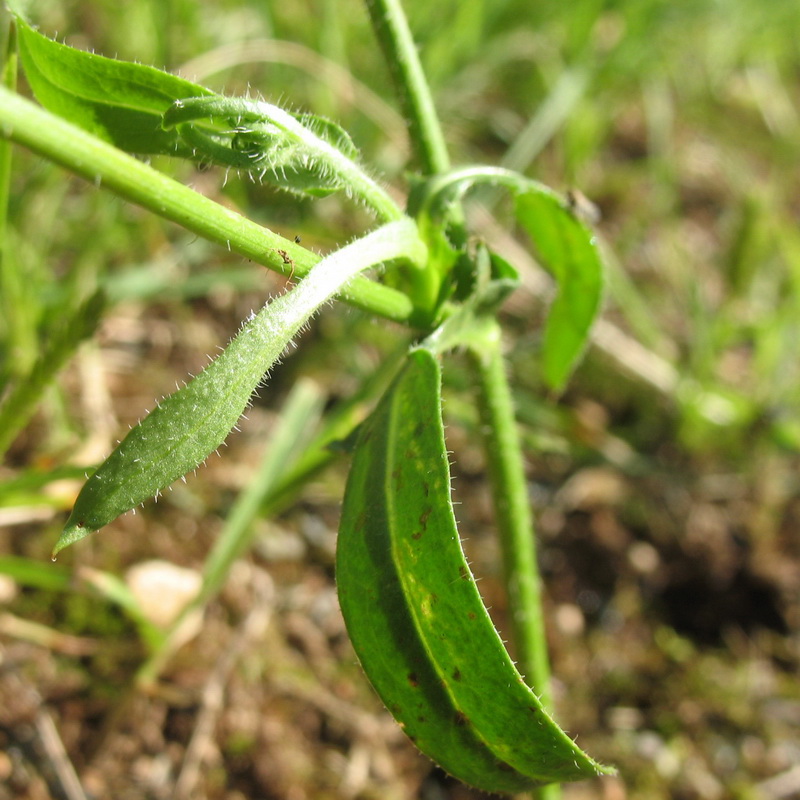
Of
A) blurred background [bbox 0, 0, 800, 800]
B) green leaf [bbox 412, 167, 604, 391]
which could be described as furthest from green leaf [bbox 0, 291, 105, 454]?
green leaf [bbox 412, 167, 604, 391]

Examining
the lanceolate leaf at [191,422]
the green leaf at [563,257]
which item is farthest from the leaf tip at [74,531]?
the green leaf at [563,257]

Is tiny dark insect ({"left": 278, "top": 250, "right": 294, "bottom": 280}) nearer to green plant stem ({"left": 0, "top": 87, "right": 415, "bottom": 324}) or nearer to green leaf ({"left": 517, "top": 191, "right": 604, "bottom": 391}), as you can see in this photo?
green plant stem ({"left": 0, "top": 87, "right": 415, "bottom": 324})

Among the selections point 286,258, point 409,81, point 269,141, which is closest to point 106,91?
point 269,141

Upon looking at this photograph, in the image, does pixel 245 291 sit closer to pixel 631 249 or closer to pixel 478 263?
pixel 631 249

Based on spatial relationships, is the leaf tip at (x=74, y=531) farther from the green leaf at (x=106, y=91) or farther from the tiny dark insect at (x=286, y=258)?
the green leaf at (x=106, y=91)

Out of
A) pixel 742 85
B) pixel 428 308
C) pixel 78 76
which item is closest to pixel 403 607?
pixel 428 308

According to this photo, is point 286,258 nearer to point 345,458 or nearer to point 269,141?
point 269,141
